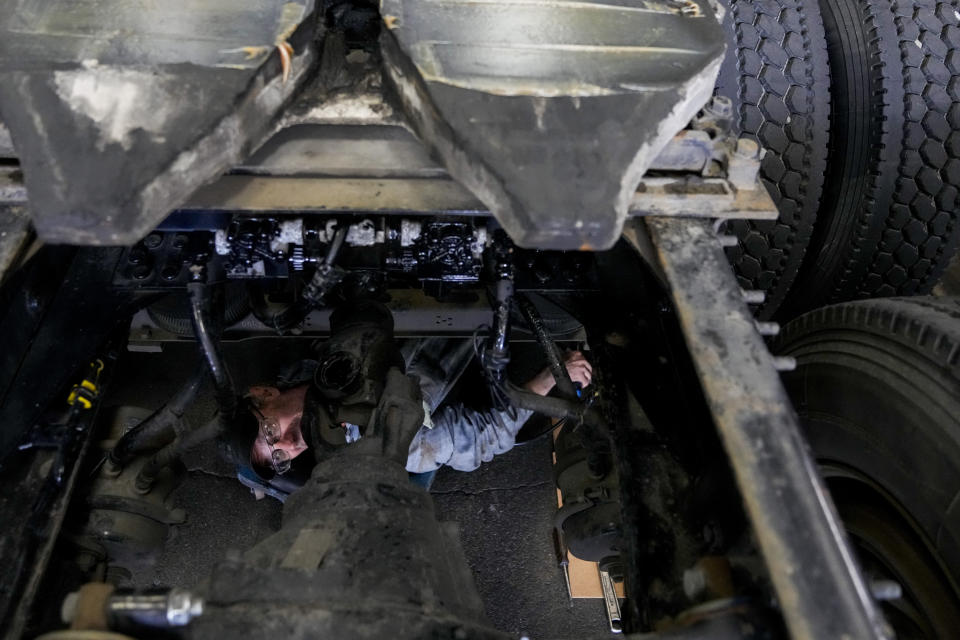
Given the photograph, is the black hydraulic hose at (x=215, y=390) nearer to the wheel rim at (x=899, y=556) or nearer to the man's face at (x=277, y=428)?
the man's face at (x=277, y=428)

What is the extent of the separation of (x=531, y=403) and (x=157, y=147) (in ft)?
2.53

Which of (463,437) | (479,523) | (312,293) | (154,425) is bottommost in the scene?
(479,523)

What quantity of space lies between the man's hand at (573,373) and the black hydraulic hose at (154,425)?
0.77 meters

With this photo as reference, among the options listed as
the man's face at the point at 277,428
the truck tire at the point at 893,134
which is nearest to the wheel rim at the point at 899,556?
the truck tire at the point at 893,134

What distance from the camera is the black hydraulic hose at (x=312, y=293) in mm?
1188

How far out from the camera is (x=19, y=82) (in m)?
0.96

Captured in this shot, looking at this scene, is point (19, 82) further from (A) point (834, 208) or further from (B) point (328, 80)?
(A) point (834, 208)

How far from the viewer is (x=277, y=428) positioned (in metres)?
1.67

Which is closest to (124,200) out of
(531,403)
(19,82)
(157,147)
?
(157,147)

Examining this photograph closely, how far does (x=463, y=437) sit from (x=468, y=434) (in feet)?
0.05

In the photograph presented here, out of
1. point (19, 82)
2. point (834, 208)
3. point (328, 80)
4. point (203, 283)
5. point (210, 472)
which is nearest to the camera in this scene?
point (19, 82)

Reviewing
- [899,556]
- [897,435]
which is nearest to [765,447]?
[897,435]

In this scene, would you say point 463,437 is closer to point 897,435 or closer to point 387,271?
point 387,271

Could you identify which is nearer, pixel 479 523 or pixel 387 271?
pixel 387 271
